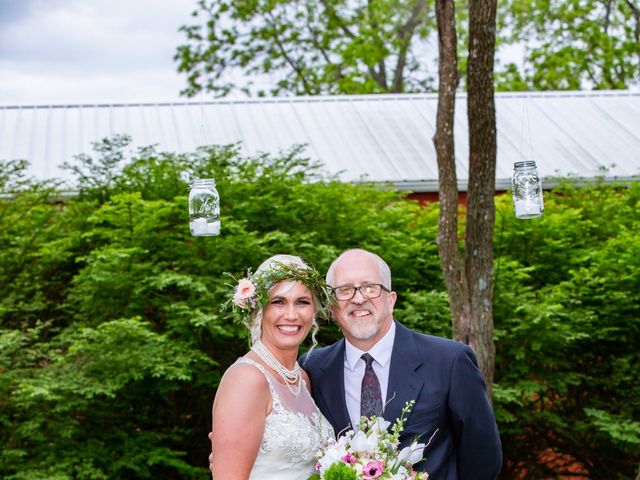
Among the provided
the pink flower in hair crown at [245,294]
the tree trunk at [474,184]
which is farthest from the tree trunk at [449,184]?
the pink flower in hair crown at [245,294]

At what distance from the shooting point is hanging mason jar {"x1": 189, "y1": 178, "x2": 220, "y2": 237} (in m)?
4.92

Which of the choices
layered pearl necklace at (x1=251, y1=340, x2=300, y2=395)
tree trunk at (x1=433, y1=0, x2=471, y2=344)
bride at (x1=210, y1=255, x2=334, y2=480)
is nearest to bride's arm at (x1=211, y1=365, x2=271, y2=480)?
bride at (x1=210, y1=255, x2=334, y2=480)

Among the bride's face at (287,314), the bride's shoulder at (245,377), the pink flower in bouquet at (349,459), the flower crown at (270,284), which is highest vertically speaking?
the flower crown at (270,284)

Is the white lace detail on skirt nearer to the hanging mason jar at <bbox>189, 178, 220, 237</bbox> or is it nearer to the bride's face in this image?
the bride's face

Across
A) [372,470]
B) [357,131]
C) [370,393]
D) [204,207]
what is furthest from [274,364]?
[357,131]

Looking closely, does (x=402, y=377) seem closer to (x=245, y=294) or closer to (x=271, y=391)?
(x=271, y=391)

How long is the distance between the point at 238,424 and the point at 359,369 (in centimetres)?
65

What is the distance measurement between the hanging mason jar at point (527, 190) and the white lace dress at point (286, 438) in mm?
1706

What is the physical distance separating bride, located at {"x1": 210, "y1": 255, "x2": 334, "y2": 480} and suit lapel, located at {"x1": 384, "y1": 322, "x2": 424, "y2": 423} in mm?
282

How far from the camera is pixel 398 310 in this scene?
8312 mm

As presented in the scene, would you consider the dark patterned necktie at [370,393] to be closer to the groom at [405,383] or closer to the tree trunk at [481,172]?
the groom at [405,383]

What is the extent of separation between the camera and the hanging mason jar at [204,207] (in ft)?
16.2

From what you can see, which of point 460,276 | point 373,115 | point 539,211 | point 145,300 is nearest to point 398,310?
point 460,276

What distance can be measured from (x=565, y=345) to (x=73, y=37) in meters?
18.9
